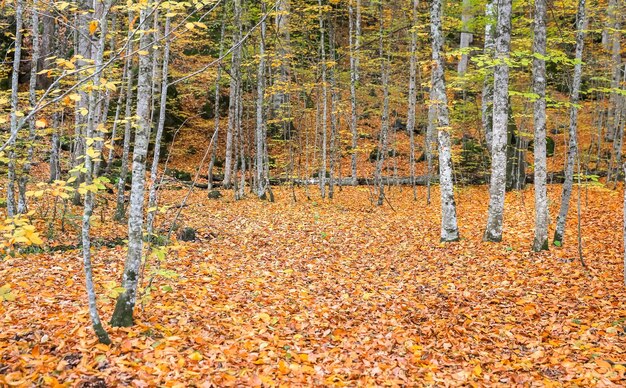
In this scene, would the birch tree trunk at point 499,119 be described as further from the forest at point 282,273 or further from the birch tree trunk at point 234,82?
the birch tree trunk at point 234,82

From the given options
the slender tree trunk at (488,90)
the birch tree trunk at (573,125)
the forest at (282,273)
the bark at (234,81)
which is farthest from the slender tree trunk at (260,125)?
the birch tree trunk at (573,125)

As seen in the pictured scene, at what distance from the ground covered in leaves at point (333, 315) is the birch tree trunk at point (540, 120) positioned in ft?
2.20

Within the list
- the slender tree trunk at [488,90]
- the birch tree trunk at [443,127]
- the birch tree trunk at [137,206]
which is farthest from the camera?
the slender tree trunk at [488,90]

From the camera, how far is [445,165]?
10.7 m

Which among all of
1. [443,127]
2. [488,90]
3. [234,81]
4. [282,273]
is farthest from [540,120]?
[234,81]

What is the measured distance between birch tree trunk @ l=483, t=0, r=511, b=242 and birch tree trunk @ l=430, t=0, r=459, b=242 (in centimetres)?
94

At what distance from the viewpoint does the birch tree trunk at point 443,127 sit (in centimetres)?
1042

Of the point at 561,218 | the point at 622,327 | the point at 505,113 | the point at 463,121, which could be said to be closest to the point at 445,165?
the point at 505,113

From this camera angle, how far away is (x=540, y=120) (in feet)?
30.1

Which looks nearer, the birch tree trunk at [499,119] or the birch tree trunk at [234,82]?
the birch tree trunk at [499,119]

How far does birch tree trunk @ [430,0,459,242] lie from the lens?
34.2 feet

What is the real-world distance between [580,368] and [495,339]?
1.14m

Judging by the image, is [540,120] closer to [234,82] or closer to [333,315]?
[333,315]

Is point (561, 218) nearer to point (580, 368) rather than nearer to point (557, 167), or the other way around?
point (580, 368)
